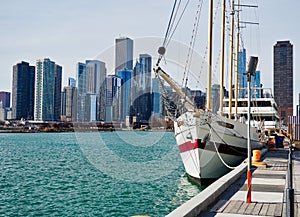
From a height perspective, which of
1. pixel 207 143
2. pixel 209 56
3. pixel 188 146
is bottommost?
pixel 188 146

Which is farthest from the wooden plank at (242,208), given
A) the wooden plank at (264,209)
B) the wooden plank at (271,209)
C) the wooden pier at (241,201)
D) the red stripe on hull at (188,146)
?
the red stripe on hull at (188,146)

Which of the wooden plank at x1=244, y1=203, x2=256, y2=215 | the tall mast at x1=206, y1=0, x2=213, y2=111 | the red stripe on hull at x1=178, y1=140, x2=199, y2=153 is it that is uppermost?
A: the tall mast at x1=206, y1=0, x2=213, y2=111

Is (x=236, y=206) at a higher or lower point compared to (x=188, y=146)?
lower

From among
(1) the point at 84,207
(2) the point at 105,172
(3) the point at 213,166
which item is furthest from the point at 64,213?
(2) the point at 105,172

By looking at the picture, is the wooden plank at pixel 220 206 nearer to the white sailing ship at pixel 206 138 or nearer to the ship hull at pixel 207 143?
the ship hull at pixel 207 143

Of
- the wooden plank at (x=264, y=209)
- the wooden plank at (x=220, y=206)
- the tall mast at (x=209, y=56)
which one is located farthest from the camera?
the tall mast at (x=209, y=56)

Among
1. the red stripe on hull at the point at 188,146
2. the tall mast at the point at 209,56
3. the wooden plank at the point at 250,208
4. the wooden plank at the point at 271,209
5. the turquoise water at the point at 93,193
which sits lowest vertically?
the turquoise water at the point at 93,193

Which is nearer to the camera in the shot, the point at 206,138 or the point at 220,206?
the point at 220,206

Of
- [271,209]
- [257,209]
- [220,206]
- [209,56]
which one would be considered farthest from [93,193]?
[271,209]

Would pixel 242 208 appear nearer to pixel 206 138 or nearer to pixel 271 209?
pixel 271 209

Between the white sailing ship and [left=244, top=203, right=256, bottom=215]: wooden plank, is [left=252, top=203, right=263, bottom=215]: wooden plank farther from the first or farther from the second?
the white sailing ship

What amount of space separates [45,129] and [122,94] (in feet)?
497

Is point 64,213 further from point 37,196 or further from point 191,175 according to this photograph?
point 191,175

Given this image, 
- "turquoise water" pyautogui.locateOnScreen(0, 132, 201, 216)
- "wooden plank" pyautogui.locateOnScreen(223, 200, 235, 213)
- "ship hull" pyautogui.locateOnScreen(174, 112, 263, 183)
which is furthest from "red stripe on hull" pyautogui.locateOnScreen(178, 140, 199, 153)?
"wooden plank" pyautogui.locateOnScreen(223, 200, 235, 213)
